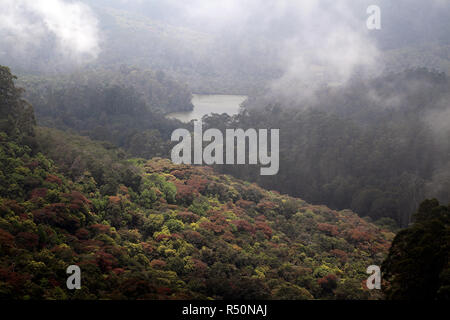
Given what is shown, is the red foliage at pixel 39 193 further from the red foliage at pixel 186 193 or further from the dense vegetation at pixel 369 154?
the dense vegetation at pixel 369 154

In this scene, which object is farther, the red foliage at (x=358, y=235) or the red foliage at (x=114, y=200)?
the red foliage at (x=358, y=235)

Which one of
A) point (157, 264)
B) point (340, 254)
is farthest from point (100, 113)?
point (157, 264)

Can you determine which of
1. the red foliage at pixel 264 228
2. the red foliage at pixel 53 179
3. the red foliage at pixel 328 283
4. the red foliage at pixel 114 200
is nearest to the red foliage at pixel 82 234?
the red foliage at pixel 53 179

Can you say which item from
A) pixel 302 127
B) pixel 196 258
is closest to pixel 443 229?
pixel 196 258

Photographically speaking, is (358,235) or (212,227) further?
(358,235)

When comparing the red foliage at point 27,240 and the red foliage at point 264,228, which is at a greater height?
the red foliage at point 264,228

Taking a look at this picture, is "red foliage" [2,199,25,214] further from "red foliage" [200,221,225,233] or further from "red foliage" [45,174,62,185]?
"red foliage" [200,221,225,233]

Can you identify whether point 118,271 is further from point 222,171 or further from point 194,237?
point 222,171
